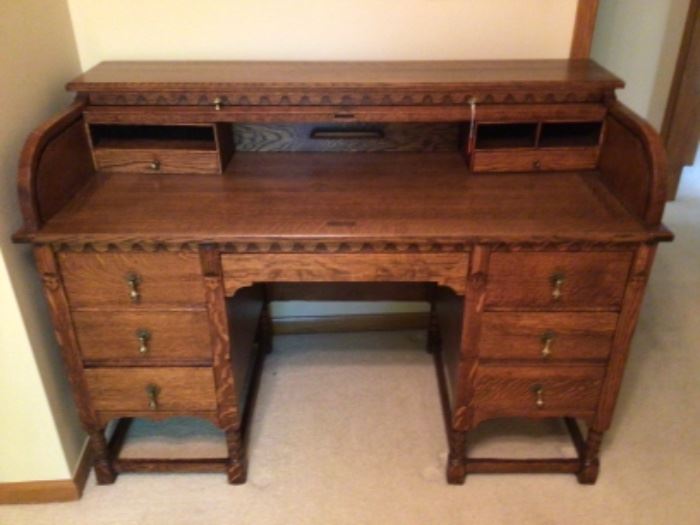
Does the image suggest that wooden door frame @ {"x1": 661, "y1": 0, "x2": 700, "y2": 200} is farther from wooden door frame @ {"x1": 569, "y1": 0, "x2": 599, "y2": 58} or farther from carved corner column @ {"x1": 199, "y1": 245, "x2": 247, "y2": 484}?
carved corner column @ {"x1": 199, "y1": 245, "x2": 247, "y2": 484}

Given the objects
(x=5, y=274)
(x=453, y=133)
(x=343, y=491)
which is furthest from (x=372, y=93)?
(x=343, y=491)

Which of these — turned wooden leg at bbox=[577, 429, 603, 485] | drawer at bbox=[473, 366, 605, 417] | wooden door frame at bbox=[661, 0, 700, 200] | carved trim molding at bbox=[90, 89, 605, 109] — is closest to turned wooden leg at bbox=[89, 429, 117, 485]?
carved trim molding at bbox=[90, 89, 605, 109]

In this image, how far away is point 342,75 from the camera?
1503mm

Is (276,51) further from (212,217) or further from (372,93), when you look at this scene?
(212,217)

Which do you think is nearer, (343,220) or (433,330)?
(343,220)

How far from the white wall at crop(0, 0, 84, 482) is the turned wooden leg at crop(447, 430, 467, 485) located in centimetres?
101

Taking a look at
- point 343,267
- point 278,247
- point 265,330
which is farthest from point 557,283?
point 265,330

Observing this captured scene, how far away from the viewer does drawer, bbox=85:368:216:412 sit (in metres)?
1.43

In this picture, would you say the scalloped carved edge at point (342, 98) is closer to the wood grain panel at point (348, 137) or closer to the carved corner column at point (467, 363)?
the wood grain panel at point (348, 137)

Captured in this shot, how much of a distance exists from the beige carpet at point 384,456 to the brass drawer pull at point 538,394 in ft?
0.89

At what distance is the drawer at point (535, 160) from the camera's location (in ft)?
4.93

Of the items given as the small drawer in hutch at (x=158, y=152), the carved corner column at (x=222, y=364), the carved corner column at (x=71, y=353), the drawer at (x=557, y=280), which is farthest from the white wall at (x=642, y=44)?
the carved corner column at (x=71, y=353)

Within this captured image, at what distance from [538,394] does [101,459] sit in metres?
1.15

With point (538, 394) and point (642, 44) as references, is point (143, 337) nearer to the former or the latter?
point (538, 394)
